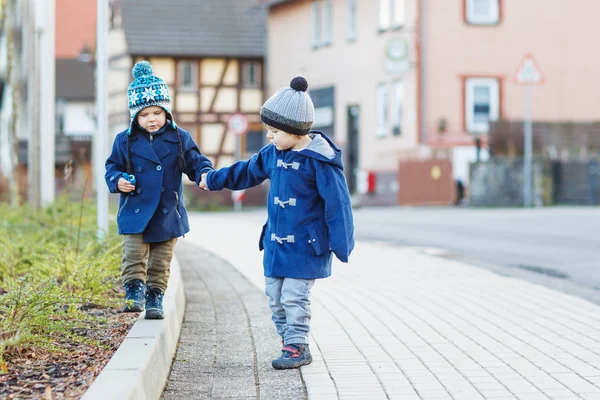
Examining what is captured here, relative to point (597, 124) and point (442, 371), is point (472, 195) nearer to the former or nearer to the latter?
point (597, 124)

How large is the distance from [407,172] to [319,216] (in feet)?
83.1

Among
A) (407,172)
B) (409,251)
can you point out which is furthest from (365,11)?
(409,251)

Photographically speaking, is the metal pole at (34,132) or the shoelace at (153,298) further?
the metal pole at (34,132)

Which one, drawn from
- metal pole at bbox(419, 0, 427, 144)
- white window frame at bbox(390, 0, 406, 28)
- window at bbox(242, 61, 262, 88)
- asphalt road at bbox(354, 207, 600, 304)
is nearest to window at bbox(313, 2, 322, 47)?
window at bbox(242, 61, 262, 88)

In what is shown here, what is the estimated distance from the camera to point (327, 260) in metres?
6.01

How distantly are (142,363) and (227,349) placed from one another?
5.62ft

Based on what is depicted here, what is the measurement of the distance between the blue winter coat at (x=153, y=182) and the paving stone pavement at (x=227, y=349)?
2.31 feet

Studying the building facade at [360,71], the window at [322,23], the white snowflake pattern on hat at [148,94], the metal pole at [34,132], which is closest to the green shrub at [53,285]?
the white snowflake pattern on hat at [148,94]

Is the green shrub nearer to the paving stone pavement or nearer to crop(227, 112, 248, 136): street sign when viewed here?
the paving stone pavement

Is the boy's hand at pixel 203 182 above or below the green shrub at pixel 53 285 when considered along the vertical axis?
above

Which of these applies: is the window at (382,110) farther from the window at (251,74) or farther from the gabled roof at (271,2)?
the window at (251,74)

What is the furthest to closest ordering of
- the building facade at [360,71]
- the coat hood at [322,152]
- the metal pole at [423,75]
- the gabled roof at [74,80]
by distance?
1. the gabled roof at [74,80]
2. the building facade at [360,71]
3. the metal pole at [423,75]
4. the coat hood at [322,152]

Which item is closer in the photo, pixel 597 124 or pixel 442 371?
pixel 442 371

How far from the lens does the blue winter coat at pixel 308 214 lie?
586 cm
